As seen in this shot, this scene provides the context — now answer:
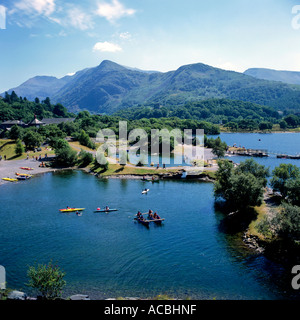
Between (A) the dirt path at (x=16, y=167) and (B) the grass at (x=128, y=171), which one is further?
(A) the dirt path at (x=16, y=167)

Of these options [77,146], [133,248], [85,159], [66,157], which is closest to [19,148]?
[66,157]

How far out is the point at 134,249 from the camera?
139 feet

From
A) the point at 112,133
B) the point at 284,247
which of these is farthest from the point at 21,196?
the point at 112,133

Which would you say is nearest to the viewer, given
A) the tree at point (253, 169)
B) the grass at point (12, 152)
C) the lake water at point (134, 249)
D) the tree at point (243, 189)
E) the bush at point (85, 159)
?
the lake water at point (134, 249)

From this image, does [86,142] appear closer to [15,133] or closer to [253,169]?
[15,133]

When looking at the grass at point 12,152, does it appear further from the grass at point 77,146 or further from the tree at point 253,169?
the tree at point 253,169

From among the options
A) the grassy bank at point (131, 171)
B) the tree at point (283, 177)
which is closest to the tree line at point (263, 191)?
the tree at point (283, 177)

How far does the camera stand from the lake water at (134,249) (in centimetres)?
3362

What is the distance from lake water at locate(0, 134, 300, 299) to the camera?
110ft

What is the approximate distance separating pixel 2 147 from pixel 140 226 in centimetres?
9049

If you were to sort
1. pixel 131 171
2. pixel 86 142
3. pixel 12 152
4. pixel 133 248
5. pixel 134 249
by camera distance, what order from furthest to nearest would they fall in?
pixel 86 142 → pixel 12 152 → pixel 131 171 → pixel 133 248 → pixel 134 249

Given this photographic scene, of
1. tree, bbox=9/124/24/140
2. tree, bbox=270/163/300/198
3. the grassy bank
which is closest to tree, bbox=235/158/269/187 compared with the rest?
tree, bbox=270/163/300/198

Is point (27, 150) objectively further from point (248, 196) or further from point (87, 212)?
point (248, 196)
